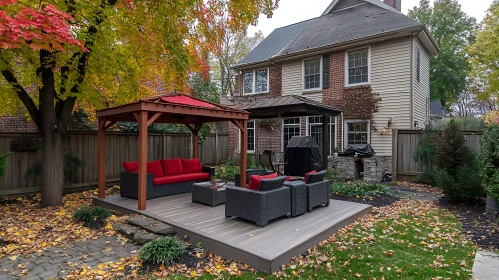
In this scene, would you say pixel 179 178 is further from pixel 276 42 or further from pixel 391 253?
pixel 276 42

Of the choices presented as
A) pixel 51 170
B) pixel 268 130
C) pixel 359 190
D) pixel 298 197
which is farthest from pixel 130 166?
pixel 268 130

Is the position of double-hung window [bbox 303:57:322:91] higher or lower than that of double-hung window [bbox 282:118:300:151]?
higher

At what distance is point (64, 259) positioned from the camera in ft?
12.6

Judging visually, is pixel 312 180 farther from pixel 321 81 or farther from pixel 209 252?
pixel 321 81

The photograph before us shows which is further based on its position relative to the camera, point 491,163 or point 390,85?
point 390,85

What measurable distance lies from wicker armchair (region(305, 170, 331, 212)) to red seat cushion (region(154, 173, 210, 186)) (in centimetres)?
337

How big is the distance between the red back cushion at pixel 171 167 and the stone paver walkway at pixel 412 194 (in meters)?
5.91

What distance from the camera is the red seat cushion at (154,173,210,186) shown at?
22.4 feet

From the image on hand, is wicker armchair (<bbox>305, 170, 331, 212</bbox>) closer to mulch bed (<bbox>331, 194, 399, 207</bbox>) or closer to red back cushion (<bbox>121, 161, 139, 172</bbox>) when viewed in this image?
mulch bed (<bbox>331, 194, 399, 207</bbox>)

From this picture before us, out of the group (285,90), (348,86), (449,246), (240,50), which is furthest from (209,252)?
(240,50)

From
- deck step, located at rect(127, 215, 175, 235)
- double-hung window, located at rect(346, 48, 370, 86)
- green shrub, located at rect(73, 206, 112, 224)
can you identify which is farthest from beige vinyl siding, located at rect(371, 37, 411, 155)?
green shrub, located at rect(73, 206, 112, 224)

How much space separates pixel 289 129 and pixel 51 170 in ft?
33.7

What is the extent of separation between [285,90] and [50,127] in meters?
10.4

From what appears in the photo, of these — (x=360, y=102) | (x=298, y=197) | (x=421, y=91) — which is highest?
(x=421, y=91)
